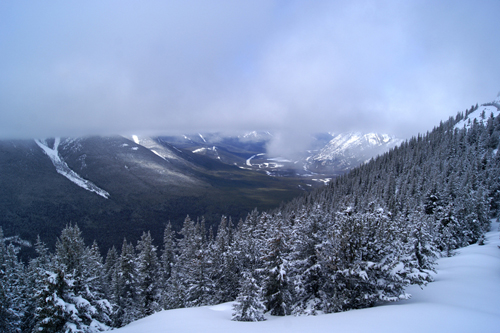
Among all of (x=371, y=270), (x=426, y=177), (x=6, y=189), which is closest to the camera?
(x=371, y=270)

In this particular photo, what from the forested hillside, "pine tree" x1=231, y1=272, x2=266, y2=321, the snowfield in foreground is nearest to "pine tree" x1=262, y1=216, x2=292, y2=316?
the forested hillside

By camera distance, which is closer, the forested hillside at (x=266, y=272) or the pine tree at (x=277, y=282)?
the forested hillside at (x=266, y=272)

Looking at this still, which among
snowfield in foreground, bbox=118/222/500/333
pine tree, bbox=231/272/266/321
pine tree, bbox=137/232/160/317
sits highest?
snowfield in foreground, bbox=118/222/500/333

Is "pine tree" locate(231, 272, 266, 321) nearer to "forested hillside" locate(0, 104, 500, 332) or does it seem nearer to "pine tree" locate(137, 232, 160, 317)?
"forested hillside" locate(0, 104, 500, 332)

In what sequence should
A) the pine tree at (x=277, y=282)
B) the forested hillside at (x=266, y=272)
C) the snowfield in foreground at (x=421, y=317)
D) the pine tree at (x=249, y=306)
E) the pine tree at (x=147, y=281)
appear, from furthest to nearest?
1. the pine tree at (x=147, y=281)
2. the pine tree at (x=277, y=282)
3. the pine tree at (x=249, y=306)
4. the forested hillside at (x=266, y=272)
5. the snowfield in foreground at (x=421, y=317)

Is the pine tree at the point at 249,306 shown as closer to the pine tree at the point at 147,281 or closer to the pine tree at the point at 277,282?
the pine tree at the point at 277,282

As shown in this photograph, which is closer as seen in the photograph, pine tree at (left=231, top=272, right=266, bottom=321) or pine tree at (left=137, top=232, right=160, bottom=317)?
pine tree at (left=231, top=272, right=266, bottom=321)

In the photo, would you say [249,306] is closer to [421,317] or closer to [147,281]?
[421,317]

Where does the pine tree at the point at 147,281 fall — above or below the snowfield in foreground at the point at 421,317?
below

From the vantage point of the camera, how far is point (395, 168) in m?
125

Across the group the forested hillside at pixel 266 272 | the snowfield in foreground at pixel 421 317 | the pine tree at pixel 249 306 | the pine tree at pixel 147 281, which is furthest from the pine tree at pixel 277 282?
the pine tree at pixel 147 281

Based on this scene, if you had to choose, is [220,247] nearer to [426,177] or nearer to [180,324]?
[180,324]

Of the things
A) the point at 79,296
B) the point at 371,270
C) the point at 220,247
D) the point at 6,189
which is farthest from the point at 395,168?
Result: the point at 6,189

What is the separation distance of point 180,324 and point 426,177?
340 ft
